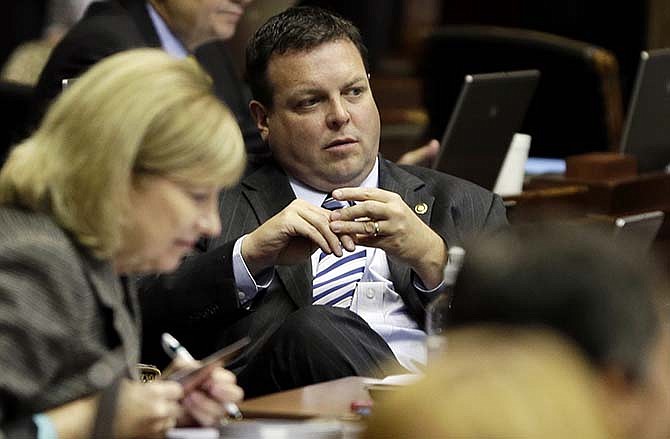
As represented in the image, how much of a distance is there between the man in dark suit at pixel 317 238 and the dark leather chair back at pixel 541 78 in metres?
2.83

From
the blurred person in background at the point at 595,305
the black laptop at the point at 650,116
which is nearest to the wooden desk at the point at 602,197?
the black laptop at the point at 650,116

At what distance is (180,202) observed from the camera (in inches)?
88.6

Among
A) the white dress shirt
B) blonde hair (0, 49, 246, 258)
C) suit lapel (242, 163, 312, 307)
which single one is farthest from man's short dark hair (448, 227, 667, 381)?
suit lapel (242, 163, 312, 307)

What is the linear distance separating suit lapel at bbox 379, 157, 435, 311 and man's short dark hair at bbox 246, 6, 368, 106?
10.6 inches

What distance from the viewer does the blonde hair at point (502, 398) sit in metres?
1.34

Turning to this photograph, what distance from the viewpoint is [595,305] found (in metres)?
1.51

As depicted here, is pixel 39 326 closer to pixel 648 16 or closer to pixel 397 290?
pixel 397 290

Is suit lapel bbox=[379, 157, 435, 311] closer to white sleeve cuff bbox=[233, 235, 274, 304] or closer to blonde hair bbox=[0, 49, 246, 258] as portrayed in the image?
white sleeve cuff bbox=[233, 235, 274, 304]

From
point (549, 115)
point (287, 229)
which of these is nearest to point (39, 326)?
point (287, 229)

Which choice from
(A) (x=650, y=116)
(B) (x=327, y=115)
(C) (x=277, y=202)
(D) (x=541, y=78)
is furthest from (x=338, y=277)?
(D) (x=541, y=78)

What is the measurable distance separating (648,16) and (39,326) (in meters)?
5.94

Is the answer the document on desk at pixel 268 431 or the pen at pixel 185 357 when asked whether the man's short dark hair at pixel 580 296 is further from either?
the pen at pixel 185 357

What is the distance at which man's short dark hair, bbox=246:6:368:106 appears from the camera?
3494mm

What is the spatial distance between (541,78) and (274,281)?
346 centimetres
